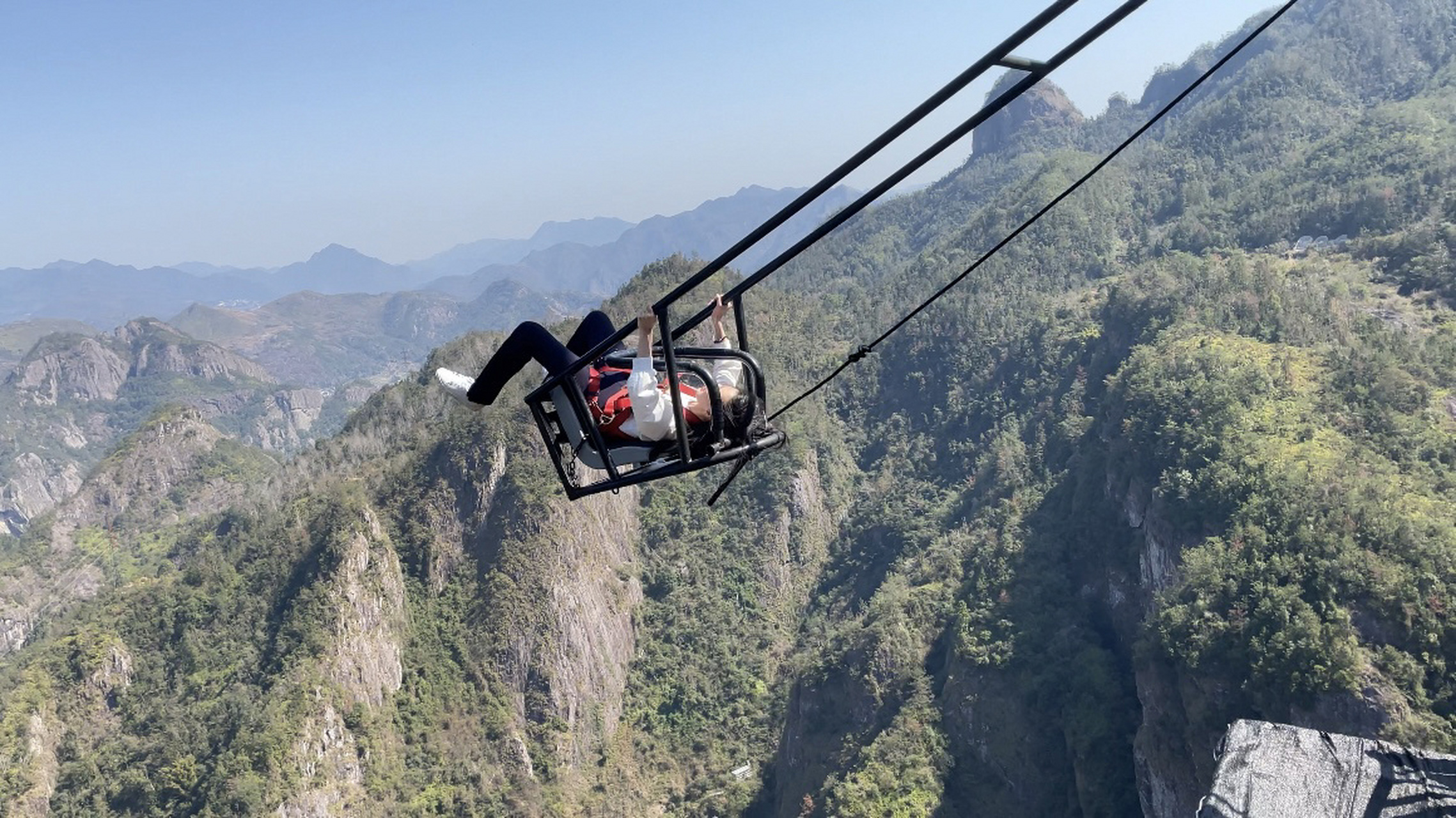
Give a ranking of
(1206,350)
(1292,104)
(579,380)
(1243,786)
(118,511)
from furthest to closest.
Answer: (1292,104)
(118,511)
(1206,350)
(1243,786)
(579,380)

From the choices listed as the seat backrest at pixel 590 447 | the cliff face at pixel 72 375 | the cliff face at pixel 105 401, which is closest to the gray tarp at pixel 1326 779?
the seat backrest at pixel 590 447

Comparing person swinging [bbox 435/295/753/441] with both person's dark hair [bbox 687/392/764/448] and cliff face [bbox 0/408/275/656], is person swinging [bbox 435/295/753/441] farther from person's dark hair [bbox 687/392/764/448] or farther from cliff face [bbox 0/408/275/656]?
cliff face [bbox 0/408/275/656]

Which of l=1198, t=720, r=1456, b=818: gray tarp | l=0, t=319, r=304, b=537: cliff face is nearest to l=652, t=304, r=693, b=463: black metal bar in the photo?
l=1198, t=720, r=1456, b=818: gray tarp

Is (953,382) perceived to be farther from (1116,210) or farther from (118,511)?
(118,511)

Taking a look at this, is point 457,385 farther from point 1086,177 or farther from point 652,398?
point 1086,177

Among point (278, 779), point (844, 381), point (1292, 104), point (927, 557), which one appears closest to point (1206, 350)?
point (927, 557)
